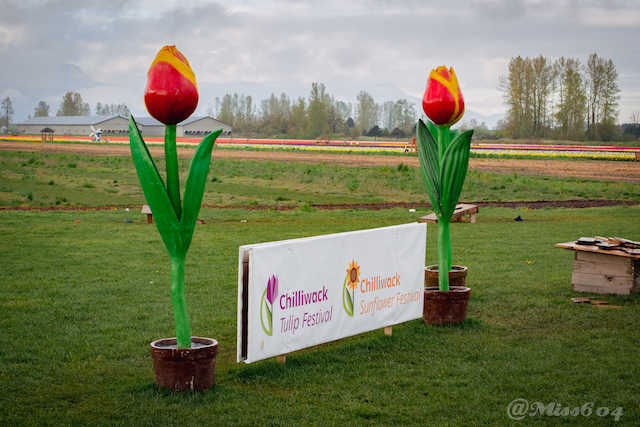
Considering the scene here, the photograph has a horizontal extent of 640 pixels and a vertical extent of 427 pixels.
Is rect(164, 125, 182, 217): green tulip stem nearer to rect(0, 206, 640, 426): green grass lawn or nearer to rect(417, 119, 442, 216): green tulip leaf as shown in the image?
rect(0, 206, 640, 426): green grass lawn

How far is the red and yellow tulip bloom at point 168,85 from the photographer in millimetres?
5172

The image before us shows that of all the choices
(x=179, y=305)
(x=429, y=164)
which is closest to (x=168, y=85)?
(x=179, y=305)

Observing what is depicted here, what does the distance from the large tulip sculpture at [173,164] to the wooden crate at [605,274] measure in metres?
6.62

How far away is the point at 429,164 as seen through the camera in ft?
26.1

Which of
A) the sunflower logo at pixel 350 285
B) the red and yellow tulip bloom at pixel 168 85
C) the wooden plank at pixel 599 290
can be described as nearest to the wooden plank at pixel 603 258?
the wooden plank at pixel 599 290

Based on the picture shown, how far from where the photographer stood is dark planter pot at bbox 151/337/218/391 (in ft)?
17.0

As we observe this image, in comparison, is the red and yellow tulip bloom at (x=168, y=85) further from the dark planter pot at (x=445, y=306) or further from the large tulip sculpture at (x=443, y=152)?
the dark planter pot at (x=445, y=306)

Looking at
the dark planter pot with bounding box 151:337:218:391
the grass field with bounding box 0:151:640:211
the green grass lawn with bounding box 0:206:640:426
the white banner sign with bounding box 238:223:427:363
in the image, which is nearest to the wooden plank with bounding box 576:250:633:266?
the green grass lawn with bounding box 0:206:640:426

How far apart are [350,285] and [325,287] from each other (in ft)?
1.43

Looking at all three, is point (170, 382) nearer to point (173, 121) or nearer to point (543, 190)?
point (173, 121)

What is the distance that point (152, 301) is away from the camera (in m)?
8.56

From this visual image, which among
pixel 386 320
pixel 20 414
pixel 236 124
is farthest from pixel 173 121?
pixel 236 124

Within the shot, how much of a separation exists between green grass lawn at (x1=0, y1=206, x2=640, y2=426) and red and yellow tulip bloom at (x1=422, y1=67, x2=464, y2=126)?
2783 mm

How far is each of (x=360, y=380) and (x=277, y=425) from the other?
1.25m
